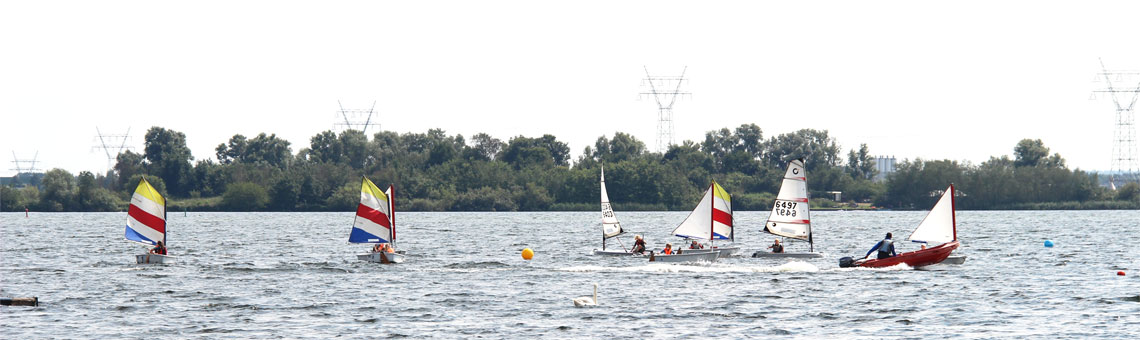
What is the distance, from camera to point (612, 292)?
56.1 metres

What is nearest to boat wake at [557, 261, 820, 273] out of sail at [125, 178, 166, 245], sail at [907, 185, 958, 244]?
sail at [907, 185, 958, 244]

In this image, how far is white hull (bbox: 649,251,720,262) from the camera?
72125 millimetres

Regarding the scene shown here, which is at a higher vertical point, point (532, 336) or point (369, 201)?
point (369, 201)

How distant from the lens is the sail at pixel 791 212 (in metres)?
78.4

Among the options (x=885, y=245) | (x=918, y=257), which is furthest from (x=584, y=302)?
(x=918, y=257)

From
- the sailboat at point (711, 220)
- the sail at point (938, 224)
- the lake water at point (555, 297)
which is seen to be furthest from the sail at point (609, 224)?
the sail at point (938, 224)

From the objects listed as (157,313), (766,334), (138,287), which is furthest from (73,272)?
(766,334)

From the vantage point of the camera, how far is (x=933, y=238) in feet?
220

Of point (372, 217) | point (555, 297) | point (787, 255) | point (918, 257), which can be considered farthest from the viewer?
point (787, 255)

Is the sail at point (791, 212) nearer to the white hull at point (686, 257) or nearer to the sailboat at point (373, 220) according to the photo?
the white hull at point (686, 257)

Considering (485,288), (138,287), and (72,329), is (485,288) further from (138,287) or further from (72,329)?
(72,329)

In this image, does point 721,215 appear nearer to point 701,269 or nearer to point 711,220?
point 711,220

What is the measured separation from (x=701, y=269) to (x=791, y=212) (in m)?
12.4

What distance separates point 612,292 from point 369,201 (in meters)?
23.6
